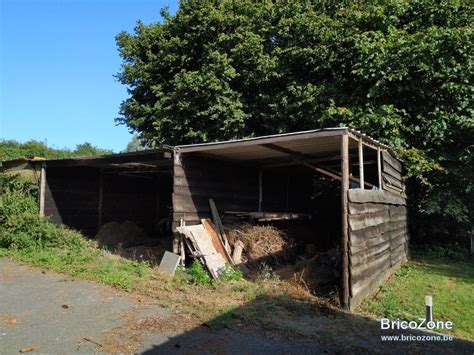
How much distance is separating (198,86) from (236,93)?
134 centimetres

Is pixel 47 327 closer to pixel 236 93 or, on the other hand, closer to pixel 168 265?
pixel 168 265

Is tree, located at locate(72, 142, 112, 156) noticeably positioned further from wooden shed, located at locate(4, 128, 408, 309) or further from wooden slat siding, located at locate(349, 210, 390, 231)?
wooden slat siding, located at locate(349, 210, 390, 231)

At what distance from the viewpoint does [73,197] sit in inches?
477

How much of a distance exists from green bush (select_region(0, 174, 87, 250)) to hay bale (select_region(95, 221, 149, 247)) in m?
1.20

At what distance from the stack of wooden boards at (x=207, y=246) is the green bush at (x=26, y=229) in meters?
3.49

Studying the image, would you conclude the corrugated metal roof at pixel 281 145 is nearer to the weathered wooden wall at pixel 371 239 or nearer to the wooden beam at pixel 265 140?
the wooden beam at pixel 265 140

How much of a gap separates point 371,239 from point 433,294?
1.60 m

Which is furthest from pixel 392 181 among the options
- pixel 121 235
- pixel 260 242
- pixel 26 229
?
pixel 26 229

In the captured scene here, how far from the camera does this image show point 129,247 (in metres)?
12.0

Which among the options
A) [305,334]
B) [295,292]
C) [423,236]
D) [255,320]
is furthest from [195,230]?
[423,236]

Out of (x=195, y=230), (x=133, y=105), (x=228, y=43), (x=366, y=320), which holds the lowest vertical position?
(x=366, y=320)

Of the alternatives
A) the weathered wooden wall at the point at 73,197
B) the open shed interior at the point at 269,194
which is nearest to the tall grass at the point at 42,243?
the weathered wooden wall at the point at 73,197

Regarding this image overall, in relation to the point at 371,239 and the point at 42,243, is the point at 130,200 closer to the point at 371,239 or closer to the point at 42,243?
the point at 42,243

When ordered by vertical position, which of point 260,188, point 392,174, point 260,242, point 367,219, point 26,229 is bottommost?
point 260,242
